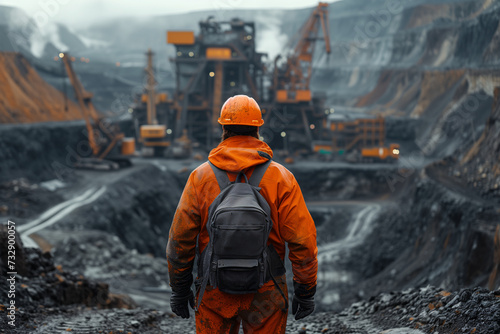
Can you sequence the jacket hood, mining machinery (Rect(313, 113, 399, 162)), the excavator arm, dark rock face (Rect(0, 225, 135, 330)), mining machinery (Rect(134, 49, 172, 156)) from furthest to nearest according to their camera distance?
mining machinery (Rect(134, 49, 172, 156))
mining machinery (Rect(313, 113, 399, 162))
the excavator arm
dark rock face (Rect(0, 225, 135, 330))
the jacket hood

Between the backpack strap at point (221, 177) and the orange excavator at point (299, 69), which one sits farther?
the orange excavator at point (299, 69)

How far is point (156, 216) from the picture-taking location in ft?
88.4

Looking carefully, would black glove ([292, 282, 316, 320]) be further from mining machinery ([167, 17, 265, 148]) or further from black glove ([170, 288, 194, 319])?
mining machinery ([167, 17, 265, 148])

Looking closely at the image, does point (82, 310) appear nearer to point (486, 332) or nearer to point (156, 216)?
point (486, 332)

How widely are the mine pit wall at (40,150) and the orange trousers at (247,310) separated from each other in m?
25.1

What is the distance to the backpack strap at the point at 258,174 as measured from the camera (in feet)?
10.1

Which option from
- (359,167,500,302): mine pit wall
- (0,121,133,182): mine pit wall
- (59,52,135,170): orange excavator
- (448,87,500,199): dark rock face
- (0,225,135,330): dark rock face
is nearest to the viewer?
(0,225,135,330): dark rock face

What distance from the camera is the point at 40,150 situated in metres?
28.6

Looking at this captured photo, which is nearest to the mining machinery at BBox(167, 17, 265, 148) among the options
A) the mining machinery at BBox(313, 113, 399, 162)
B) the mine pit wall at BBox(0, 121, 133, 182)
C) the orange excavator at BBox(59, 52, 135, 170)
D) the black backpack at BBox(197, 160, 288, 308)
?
the orange excavator at BBox(59, 52, 135, 170)

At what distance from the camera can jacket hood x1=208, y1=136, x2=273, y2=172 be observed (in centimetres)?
306

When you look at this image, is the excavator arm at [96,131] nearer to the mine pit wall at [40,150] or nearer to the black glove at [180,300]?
the mine pit wall at [40,150]

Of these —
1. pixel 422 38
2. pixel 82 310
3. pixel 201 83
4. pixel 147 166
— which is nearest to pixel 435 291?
pixel 82 310

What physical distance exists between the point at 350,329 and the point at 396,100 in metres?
55.4

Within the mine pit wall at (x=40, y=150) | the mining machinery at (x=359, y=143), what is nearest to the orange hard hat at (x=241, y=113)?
the mine pit wall at (x=40, y=150)
